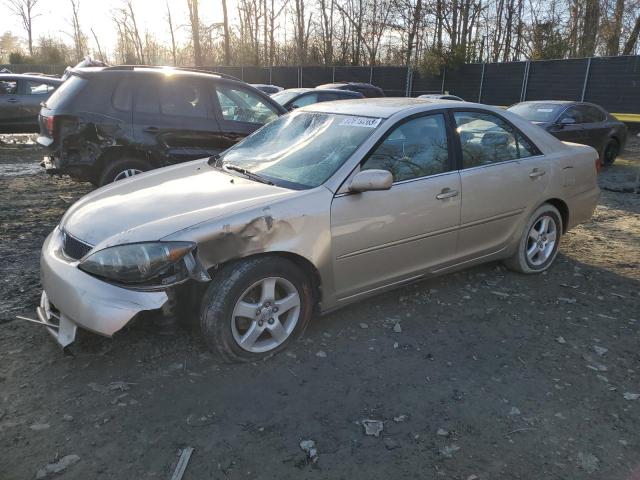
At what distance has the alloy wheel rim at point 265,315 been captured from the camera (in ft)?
10.2

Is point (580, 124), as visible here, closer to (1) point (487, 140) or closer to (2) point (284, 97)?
(2) point (284, 97)

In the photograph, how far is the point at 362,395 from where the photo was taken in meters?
2.92

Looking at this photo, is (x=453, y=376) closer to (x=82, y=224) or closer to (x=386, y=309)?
(x=386, y=309)

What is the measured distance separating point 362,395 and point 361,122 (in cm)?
192

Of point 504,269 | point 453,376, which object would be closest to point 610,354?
point 453,376

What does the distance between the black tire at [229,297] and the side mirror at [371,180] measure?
66 cm

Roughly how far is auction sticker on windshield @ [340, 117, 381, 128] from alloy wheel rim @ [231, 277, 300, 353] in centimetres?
130

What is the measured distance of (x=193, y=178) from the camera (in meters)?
3.81

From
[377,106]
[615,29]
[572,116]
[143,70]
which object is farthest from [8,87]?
[615,29]

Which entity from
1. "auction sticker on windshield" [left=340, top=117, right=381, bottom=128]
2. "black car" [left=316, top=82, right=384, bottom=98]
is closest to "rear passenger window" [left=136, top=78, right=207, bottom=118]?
"auction sticker on windshield" [left=340, top=117, right=381, bottom=128]

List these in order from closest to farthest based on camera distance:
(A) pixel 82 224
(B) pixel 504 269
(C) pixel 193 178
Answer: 1. (A) pixel 82 224
2. (C) pixel 193 178
3. (B) pixel 504 269

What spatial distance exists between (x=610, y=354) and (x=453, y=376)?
1157mm

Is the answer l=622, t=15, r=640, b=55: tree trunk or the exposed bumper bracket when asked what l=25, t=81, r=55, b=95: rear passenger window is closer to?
the exposed bumper bracket

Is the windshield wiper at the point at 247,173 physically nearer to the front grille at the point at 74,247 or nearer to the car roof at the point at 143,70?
the front grille at the point at 74,247
